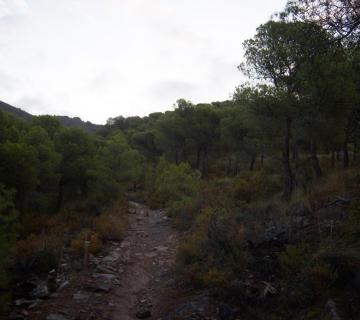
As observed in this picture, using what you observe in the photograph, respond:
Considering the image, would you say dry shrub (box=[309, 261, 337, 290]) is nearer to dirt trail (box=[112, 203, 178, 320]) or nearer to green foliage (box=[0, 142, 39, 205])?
dirt trail (box=[112, 203, 178, 320])

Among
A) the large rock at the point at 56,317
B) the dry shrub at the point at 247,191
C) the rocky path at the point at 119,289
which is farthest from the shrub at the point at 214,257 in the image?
the dry shrub at the point at 247,191

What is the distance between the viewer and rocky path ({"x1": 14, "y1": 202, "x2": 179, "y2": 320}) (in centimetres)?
884

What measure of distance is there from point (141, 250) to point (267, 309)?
8295 millimetres

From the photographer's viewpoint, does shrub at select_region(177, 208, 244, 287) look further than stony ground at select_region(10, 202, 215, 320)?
Yes

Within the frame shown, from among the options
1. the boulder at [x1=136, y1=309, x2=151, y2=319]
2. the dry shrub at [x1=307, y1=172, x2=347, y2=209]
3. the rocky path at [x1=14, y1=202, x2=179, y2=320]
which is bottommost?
the boulder at [x1=136, y1=309, x2=151, y2=319]

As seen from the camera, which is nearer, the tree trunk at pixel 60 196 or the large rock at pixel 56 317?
the large rock at pixel 56 317

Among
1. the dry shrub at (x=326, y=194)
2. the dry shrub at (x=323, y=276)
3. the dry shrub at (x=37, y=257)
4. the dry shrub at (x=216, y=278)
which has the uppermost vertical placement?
the dry shrub at (x=326, y=194)

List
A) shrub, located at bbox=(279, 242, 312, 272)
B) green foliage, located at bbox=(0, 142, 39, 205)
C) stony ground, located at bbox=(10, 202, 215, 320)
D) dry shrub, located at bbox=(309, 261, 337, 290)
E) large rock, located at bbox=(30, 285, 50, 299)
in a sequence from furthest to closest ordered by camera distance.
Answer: green foliage, located at bbox=(0, 142, 39, 205) → large rock, located at bbox=(30, 285, 50, 299) → stony ground, located at bbox=(10, 202, 215, 320) → shrub, located at bbox=(279, 242, 312, 272) → dry shrub, located at bbox=(309, 261, 337, 290)

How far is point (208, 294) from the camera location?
348 inches

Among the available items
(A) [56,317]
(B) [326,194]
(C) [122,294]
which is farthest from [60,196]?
(B) [326,194]

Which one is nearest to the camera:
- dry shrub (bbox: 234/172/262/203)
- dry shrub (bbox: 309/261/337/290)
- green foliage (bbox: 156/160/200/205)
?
dry shrub (bbox: 309/261/337/290)

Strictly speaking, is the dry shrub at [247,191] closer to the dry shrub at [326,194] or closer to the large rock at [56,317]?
the dry shrub at [326,194]

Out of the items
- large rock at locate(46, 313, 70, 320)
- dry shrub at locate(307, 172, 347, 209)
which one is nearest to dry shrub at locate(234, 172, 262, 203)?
dry shrub at locate(307, 172, 347, 209)

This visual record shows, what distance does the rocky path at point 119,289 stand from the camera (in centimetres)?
884
